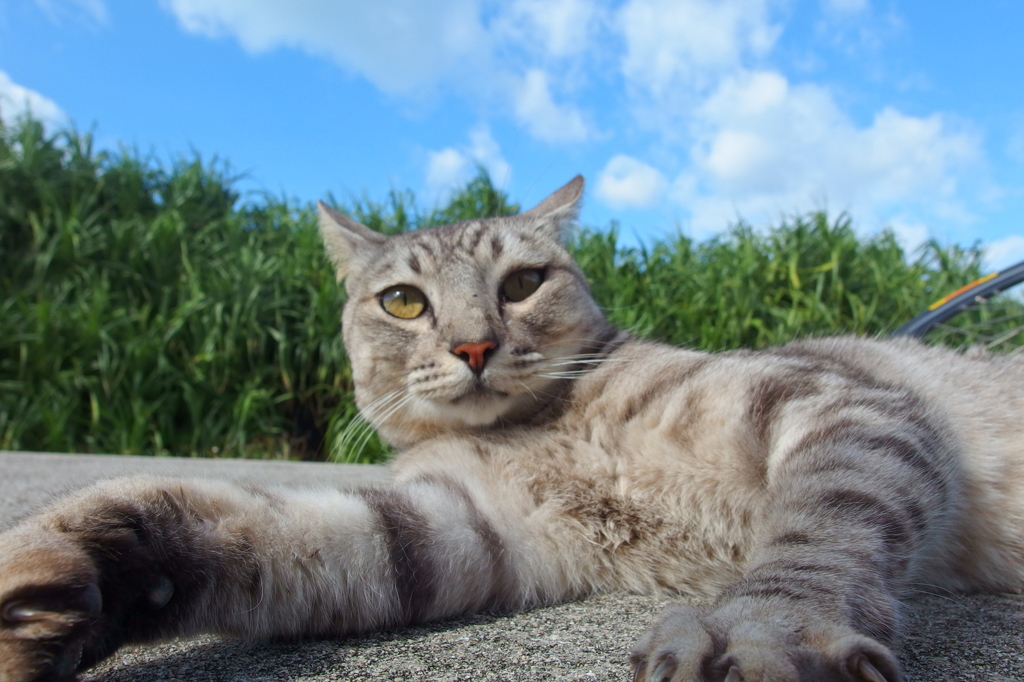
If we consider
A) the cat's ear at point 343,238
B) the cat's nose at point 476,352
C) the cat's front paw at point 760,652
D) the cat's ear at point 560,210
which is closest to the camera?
the cat's front paw at point 760,652

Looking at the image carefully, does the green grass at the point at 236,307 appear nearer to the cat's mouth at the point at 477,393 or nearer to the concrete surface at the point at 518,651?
the cat's mouth at the point at 477,393

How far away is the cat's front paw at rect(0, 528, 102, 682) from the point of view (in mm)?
848

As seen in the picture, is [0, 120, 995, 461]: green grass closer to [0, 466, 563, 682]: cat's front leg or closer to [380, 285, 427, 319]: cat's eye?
[380, 285, 427, 319]: cat's eye

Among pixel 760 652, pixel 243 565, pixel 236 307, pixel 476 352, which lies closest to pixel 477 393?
pixel 476 352

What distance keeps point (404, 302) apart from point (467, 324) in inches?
15.1

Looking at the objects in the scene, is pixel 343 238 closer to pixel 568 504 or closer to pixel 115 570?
pixel 568 504

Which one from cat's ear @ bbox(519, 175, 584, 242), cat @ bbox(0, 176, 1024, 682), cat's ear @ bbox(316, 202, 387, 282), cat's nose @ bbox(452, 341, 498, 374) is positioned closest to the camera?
cat @ bbox(0, 176, 1024, 682)

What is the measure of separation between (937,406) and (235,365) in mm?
4513

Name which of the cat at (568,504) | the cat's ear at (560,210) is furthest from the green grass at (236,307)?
the cat at (568,504)

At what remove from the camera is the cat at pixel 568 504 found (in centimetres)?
94

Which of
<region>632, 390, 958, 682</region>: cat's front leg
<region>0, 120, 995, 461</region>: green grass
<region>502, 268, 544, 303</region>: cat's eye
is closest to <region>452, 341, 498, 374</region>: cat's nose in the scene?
<region>502, 268, 544, 303</region>: cat's eye

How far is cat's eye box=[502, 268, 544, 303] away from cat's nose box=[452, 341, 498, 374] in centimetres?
30

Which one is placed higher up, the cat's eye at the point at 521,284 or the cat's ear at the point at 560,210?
the cat's ear at the point at 560,210

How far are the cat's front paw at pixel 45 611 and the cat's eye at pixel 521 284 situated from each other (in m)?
1.37
